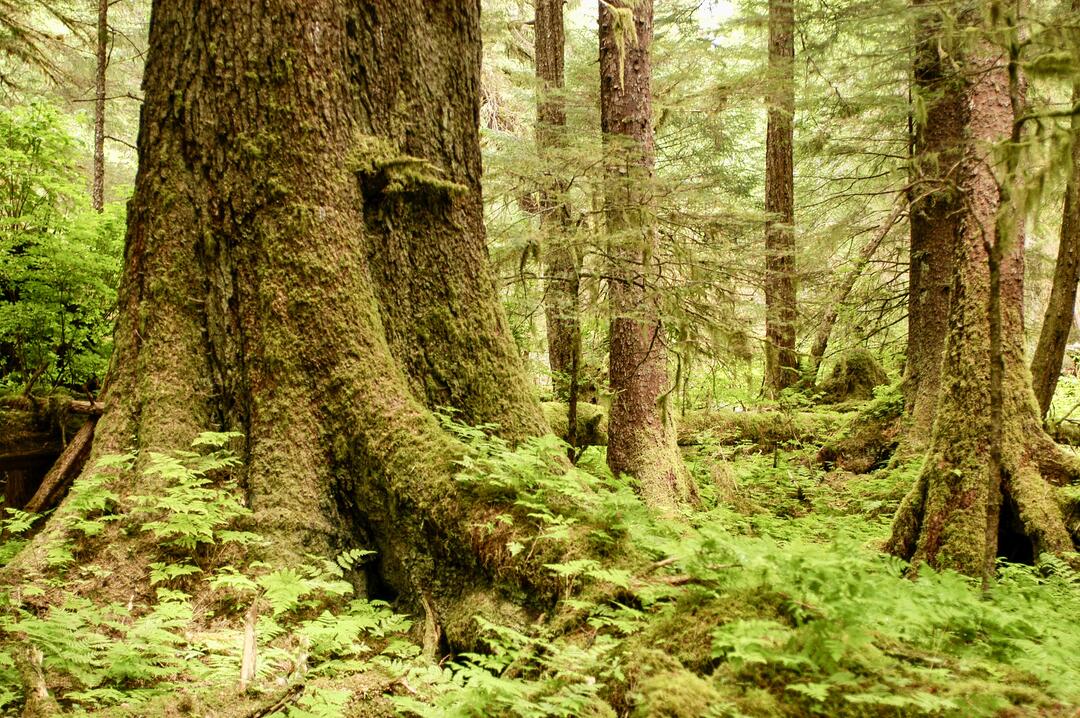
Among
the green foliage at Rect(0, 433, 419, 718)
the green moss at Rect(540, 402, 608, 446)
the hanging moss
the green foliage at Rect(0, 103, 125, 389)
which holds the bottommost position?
the green foliage at Rect(0, 433, 419, 718)

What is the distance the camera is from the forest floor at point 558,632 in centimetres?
223

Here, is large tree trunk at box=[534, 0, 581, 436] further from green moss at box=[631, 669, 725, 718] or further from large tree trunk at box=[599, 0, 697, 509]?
green moss at box=[631, 669, 725, 718]

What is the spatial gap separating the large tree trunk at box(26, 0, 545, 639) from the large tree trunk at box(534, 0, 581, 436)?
2.15 metres

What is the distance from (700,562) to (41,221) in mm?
8394

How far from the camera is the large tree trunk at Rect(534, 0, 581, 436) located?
22.6ft

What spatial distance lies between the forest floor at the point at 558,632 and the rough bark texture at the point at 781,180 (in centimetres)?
759

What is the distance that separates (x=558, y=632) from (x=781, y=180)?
40.9 feet

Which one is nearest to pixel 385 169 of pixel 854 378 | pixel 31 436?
pixel 31 436

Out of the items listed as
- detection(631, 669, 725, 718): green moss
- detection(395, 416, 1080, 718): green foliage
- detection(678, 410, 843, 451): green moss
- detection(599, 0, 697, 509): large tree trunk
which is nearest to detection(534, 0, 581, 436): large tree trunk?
detection(599, 0, 697, 509): large tree trunk

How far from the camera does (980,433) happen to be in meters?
5.50

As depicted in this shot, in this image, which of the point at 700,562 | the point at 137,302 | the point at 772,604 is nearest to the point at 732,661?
the point at 772,604

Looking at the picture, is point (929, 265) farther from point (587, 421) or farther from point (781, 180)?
point (587, 421)

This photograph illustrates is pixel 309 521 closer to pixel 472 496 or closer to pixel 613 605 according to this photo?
pixel 472 496

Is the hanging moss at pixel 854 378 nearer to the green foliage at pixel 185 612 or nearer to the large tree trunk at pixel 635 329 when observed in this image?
the large tree trunk at pixel 635 329
